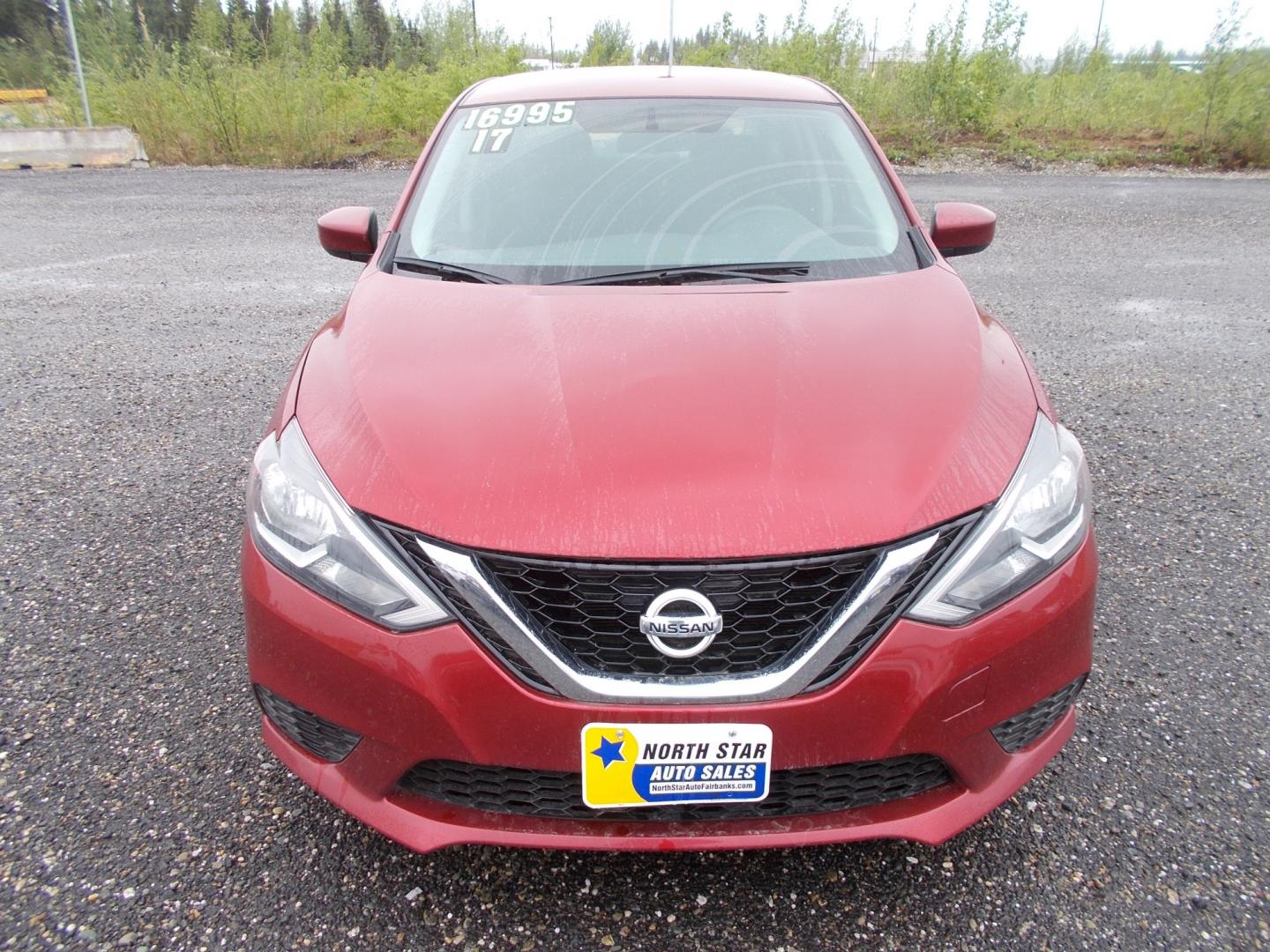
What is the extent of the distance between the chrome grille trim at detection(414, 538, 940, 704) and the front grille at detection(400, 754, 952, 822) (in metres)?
0.17

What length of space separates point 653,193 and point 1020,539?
152cm

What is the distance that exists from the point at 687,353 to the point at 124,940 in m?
1.51

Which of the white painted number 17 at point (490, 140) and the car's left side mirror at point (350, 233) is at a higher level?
the white painted number 17 at point (490, 140)

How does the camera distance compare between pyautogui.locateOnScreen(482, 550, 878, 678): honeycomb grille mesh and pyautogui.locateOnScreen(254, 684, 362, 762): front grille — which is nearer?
pyautogui.locateOnScreen(482, 550, 878, 678): honeycomb grille mesh

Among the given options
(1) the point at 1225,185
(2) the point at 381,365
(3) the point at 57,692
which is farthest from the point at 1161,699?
(1) the point at 1225,185

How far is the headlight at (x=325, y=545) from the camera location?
5.01 feet

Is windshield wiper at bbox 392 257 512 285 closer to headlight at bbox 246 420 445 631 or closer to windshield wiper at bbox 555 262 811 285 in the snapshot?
windshield wiper at bbox 555 262 811 285

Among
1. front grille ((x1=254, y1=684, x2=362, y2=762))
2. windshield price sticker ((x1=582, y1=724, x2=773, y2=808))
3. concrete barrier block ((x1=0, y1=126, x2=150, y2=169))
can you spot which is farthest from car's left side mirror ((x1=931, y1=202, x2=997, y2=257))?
concrete barrier block ((x1=0, y1=126, x2=150, y2=169))

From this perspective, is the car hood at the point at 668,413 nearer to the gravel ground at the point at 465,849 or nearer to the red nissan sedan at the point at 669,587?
the red nissan sedan at the point at 669,587

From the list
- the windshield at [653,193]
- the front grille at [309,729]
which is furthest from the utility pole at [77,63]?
the front grille at [309,729]

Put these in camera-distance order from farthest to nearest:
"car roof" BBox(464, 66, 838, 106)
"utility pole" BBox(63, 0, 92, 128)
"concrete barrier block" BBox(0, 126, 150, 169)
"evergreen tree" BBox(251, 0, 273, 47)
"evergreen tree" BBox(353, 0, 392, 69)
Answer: "evergreen tree" BBox(353, 0, 392, 69), "evergreen tree" BBox(251, 0, 273, 47), "concrete barrier block" BBox(0, 126, 150, 169), "utility pole" BBox(63, 0, 92, 128), "car roof" BBox(464, 66, 838, 106)

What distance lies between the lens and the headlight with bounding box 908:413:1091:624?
59.9 inches

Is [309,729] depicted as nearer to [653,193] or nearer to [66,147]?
[653,193]

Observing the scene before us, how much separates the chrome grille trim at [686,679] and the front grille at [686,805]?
0.54ft
